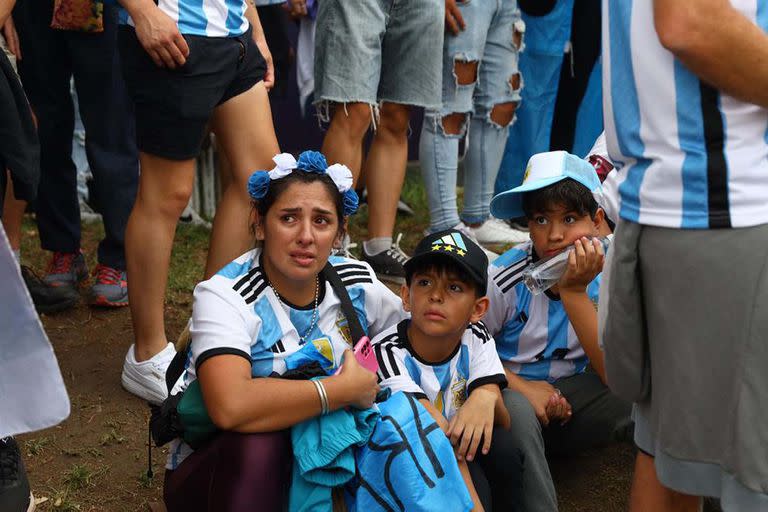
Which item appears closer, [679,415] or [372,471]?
[679,415]

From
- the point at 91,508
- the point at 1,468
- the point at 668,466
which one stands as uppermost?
the point at 668,466

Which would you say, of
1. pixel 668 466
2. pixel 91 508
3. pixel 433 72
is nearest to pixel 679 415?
pixel 668 466

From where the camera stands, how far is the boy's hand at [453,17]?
439cm

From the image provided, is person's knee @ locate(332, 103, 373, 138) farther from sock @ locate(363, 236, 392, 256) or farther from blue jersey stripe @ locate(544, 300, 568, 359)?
blue jersey stripe @ locate(544, 300, 568, 359)

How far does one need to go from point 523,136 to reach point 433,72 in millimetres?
1139

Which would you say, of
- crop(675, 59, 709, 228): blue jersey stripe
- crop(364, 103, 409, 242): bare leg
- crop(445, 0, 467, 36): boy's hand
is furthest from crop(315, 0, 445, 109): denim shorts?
crop(675, 59, 709, 228): blue jersey stripe

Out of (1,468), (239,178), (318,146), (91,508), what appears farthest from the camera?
(318,146)

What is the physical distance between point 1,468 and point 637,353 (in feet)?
4.78

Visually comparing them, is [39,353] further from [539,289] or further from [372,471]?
[539,289]

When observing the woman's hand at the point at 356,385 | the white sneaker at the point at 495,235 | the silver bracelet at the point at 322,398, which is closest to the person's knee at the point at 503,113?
the white sneaker at the point at 495,235

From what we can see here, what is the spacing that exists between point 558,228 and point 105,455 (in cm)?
149

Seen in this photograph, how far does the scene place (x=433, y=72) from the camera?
13.6ft

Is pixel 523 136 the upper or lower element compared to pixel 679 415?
lower

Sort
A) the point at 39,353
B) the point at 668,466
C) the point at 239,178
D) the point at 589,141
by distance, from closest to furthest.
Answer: the point at 39,353 → the point at 668,466 → the point at 239,178 → the point at 589,141
